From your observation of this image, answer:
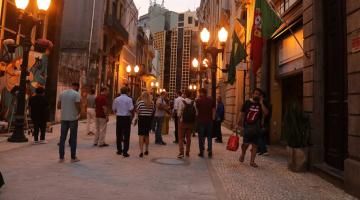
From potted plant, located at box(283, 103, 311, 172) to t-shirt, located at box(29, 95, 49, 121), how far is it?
299 inches

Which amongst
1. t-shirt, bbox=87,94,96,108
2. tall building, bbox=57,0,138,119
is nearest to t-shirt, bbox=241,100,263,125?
t-shirt, bbox=87,94,96,108

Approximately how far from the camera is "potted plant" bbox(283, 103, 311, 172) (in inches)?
309

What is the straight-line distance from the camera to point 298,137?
7816 millimetres

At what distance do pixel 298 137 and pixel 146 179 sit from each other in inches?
139

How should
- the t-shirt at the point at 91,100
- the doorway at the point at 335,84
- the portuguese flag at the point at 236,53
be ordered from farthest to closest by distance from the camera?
the t-shirt at the point at 91,100, the portuguese flag at the point at 236,53, the doorway at the point at 335,84

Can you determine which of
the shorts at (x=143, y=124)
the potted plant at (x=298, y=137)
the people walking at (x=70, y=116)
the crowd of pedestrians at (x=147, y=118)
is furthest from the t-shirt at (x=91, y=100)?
the potted plant at (x=298, y=137)

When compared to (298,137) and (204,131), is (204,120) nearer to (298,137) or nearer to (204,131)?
(204,131)

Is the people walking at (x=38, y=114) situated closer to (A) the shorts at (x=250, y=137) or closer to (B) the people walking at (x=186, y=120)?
(B) the people walking at (x=186, y=120)

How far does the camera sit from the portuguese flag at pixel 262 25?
9.42m

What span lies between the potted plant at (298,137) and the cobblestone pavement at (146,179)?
31 cm

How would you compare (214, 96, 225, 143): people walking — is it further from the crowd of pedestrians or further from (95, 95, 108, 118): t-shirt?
(95, 95, 108, 118): t-shirt

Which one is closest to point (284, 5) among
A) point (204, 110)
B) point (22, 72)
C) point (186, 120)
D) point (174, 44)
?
point (204, 110)

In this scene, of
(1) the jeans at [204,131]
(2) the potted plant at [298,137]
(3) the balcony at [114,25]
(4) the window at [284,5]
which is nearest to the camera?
(2) the potted plant at [298,137]

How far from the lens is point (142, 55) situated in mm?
58125
